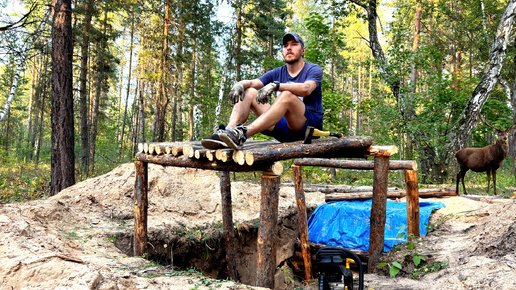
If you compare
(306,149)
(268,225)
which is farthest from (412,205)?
(268,225)

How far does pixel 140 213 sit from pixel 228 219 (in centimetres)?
181

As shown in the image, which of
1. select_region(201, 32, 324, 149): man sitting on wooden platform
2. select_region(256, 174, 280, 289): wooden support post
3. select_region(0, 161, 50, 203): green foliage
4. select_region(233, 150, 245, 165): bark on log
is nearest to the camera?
select_region(233, 150, 245, 165): bark on log

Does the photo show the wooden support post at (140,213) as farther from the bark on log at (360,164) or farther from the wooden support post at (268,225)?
the bark on log at (360,164)

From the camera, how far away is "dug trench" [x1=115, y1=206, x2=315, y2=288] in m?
5.63

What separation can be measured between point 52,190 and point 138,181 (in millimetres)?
4081

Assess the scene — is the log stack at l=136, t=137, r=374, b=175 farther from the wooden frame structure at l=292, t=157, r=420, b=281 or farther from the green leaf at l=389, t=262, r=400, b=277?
the green leaf at l=389, t=262, r=400, b=277

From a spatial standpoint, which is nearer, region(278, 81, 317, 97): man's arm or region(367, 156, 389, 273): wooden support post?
region(278, 81, 317, 97): man's arm

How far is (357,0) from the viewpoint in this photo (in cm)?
1238

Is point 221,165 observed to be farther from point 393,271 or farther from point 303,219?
point 303,219

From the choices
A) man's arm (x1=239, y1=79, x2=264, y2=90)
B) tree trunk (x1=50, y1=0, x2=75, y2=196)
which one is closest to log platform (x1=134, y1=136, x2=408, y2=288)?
man's arm (x1=239, y1=79, x2=264, y2=90)

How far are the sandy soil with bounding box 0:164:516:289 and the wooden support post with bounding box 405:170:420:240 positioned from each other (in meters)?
0.25

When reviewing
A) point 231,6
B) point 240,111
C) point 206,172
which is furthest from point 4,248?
point 231,6

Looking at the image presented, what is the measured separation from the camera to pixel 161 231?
19.0ft

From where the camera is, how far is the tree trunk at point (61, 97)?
7.32 metres
